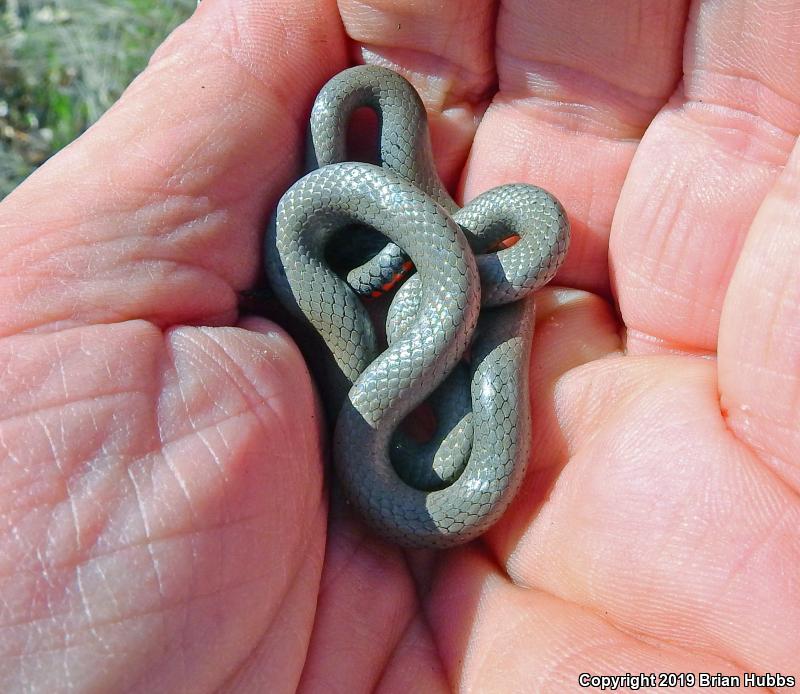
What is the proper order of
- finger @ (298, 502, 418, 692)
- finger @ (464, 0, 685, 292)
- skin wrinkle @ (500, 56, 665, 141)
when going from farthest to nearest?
skin wrinkle @ (500, 56, 665, 141) → finger @ (464, 0, 685, 292) → finger @ (298, 502, 418, 692)

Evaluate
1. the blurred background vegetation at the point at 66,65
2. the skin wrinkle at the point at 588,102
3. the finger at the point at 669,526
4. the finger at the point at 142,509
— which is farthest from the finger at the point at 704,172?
the blurred background vegetation at the point at 66,65

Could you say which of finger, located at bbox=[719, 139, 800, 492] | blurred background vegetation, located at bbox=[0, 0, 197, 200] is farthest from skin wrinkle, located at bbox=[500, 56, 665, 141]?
blurred background vegetation, located at bbox=[0, 0, 197, 200]

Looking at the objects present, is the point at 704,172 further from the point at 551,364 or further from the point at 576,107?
the point at 551,364

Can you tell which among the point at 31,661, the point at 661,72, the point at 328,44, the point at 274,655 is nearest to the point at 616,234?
the point at 661,72

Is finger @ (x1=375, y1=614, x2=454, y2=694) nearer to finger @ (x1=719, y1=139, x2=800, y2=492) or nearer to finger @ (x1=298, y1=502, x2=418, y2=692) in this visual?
finger @ (x1=298, y1=502, x2=418, y2=692)

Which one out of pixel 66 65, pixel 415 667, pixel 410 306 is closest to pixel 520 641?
pixel 415 667

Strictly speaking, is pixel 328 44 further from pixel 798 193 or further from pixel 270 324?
pixel 798 193

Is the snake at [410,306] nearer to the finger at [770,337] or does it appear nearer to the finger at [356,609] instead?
the finger at [356,609]
